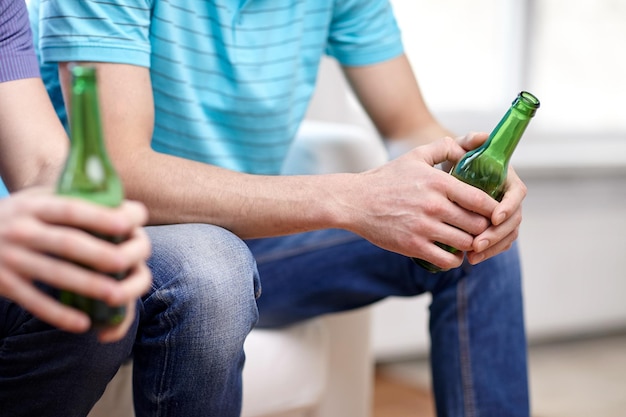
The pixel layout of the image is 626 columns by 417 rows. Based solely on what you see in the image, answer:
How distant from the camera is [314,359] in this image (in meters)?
1.36

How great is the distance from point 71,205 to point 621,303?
2.31 meters

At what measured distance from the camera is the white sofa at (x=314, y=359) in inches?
49.6

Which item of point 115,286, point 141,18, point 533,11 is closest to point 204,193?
point 141,18

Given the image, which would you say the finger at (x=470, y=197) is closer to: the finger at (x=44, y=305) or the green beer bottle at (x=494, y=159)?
the green beer bottle at (x=494, y=159)

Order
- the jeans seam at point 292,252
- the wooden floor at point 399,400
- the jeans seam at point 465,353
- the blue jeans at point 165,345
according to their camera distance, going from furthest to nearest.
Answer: the wooden floor at point 399,400 < the jeans seam at point 292,252 < the jeans seam at point 465,353 < the blue jeans at point 165,345

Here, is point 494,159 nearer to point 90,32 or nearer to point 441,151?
point 441,151

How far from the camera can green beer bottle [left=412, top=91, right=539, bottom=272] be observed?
3.22 ft

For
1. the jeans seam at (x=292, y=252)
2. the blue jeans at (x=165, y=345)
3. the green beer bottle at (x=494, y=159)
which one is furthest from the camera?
the jeans seam at (x=292, y=252)

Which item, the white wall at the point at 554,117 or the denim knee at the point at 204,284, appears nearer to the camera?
the denim knee at the point at 204,284

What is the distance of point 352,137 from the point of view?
151 cm

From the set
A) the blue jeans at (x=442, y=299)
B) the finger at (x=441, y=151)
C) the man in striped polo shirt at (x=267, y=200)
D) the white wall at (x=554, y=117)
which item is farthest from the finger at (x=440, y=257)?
the white wall at (x=554, y=117)

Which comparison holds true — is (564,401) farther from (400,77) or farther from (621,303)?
(400,77)

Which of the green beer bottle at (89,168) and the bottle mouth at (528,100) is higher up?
the green beer bottle at (89,168)

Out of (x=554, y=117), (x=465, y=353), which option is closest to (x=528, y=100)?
(x=465, y=353)
